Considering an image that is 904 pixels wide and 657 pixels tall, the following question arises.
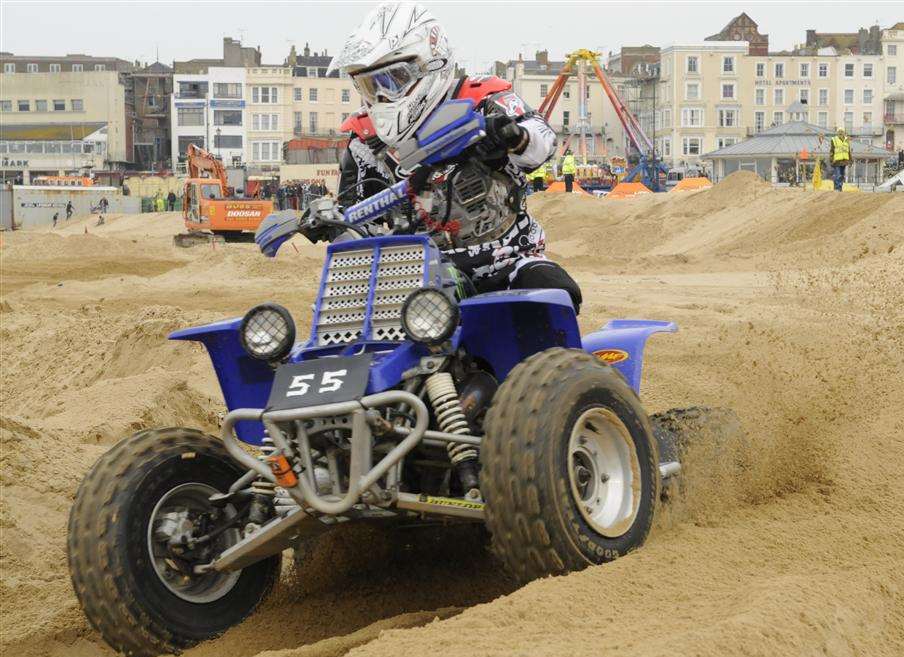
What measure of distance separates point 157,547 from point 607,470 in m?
1.75

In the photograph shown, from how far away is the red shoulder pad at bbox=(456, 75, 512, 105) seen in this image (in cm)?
584

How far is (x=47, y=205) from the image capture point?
56031mm

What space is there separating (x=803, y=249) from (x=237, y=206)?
62.6ft

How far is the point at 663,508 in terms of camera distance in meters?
5.13

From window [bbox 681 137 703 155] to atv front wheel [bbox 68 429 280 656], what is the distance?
4351 inches

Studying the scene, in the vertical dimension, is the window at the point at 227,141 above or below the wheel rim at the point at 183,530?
above

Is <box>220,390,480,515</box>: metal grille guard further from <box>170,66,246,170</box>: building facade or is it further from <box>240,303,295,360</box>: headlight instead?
<box>170,66,246,170</box>: building facade

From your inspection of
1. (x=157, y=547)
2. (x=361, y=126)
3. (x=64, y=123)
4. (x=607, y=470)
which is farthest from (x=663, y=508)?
(x=64, y=123)

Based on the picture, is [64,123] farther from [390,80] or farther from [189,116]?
[390,80]

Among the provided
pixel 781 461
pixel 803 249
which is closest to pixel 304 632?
pixel 781 461

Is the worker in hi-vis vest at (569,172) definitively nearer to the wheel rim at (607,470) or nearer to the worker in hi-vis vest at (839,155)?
the worker in hi-vis vest at (839,155)

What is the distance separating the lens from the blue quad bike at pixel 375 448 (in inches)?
171

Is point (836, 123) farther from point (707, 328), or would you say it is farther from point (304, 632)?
point (304, 632)

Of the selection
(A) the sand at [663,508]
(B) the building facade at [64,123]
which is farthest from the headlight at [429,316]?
(B) the building facade at [64,123]
